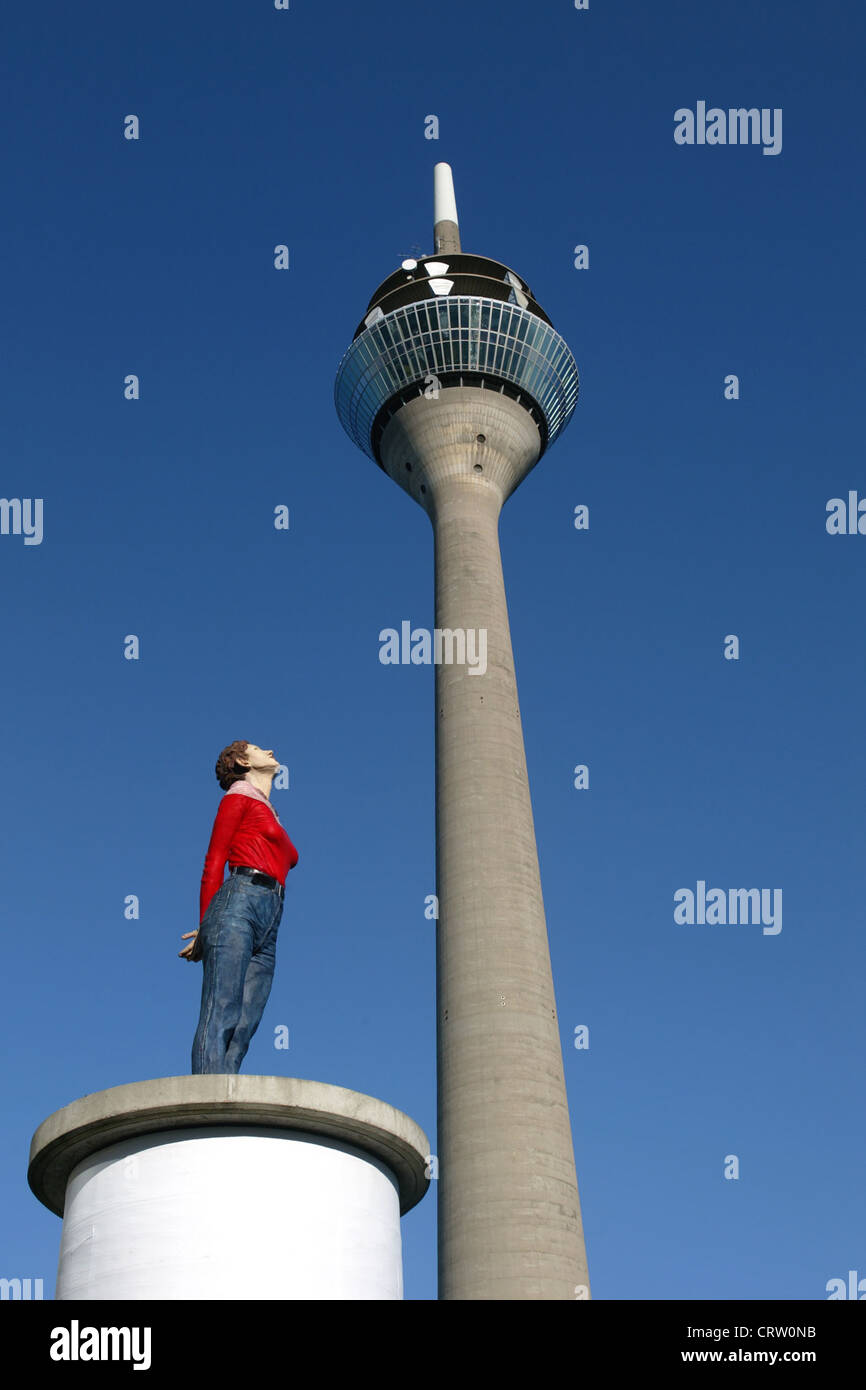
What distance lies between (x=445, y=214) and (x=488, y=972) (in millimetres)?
40513

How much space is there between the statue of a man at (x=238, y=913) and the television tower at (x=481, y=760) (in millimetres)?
22554

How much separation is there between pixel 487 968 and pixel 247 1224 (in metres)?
28.0

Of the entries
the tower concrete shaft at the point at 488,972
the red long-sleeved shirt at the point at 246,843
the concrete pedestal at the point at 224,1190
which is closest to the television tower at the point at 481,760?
the tower concrete shaft at the point at 488,972

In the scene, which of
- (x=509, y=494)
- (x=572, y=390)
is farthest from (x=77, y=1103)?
(x=572, y=390)

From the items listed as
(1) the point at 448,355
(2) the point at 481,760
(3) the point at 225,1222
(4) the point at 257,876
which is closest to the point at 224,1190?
(3) the point at 225,1222

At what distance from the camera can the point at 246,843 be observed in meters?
13.2

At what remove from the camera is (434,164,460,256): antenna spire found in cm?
6100

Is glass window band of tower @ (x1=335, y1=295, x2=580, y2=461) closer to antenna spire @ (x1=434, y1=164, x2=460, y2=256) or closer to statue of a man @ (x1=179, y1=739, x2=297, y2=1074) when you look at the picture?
antenna spire @ (x1=434, y1=164, x2=460, y2=256)

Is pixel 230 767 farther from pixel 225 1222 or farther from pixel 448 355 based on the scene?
pixel 448 355

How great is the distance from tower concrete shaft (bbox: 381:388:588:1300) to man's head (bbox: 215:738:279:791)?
2276 cm

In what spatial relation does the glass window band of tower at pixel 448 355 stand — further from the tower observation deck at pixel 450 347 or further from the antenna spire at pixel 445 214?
the antenna spire at pixel 445 214
